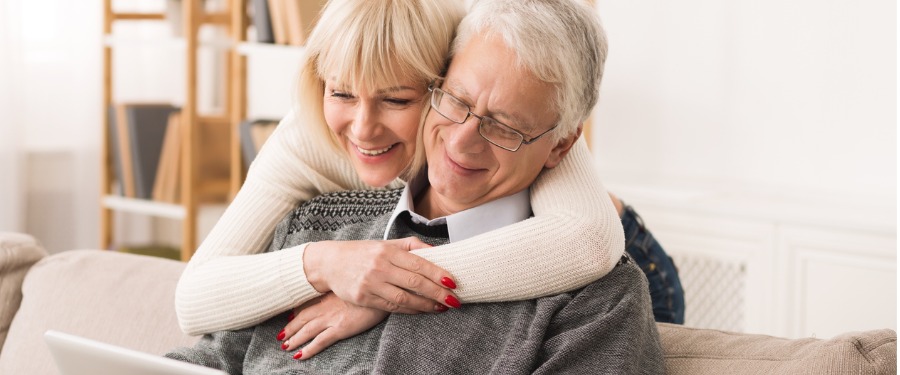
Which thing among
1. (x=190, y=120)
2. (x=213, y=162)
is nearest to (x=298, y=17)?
(x=190, y=120)

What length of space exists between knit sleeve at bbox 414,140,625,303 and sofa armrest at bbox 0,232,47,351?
95 cm

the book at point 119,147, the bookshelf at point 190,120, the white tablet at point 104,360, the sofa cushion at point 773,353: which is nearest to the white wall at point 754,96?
the bookshelf at point 190,120

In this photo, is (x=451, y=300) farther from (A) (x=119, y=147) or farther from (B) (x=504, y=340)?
(A) (x=119, y=147)

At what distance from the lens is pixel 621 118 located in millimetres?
3383

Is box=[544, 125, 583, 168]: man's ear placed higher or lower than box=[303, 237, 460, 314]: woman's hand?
higher

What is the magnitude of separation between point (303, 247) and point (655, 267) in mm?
813

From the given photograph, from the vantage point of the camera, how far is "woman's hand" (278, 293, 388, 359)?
55.6 inches

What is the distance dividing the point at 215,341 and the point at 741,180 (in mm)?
2047

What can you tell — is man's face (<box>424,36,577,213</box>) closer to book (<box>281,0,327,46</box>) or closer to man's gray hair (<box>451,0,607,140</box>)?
man's gray hair (<box>451,0,607,140</box>)

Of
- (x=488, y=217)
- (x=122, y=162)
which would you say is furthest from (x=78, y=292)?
(x=122, y=162)

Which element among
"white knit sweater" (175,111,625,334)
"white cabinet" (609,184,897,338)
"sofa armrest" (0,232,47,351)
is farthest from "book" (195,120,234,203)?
"white knit sweater" (175,111,625,334)

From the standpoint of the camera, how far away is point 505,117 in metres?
1.31

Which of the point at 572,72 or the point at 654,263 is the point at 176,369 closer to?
the point at 572,72

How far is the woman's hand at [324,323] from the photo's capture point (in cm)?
141
